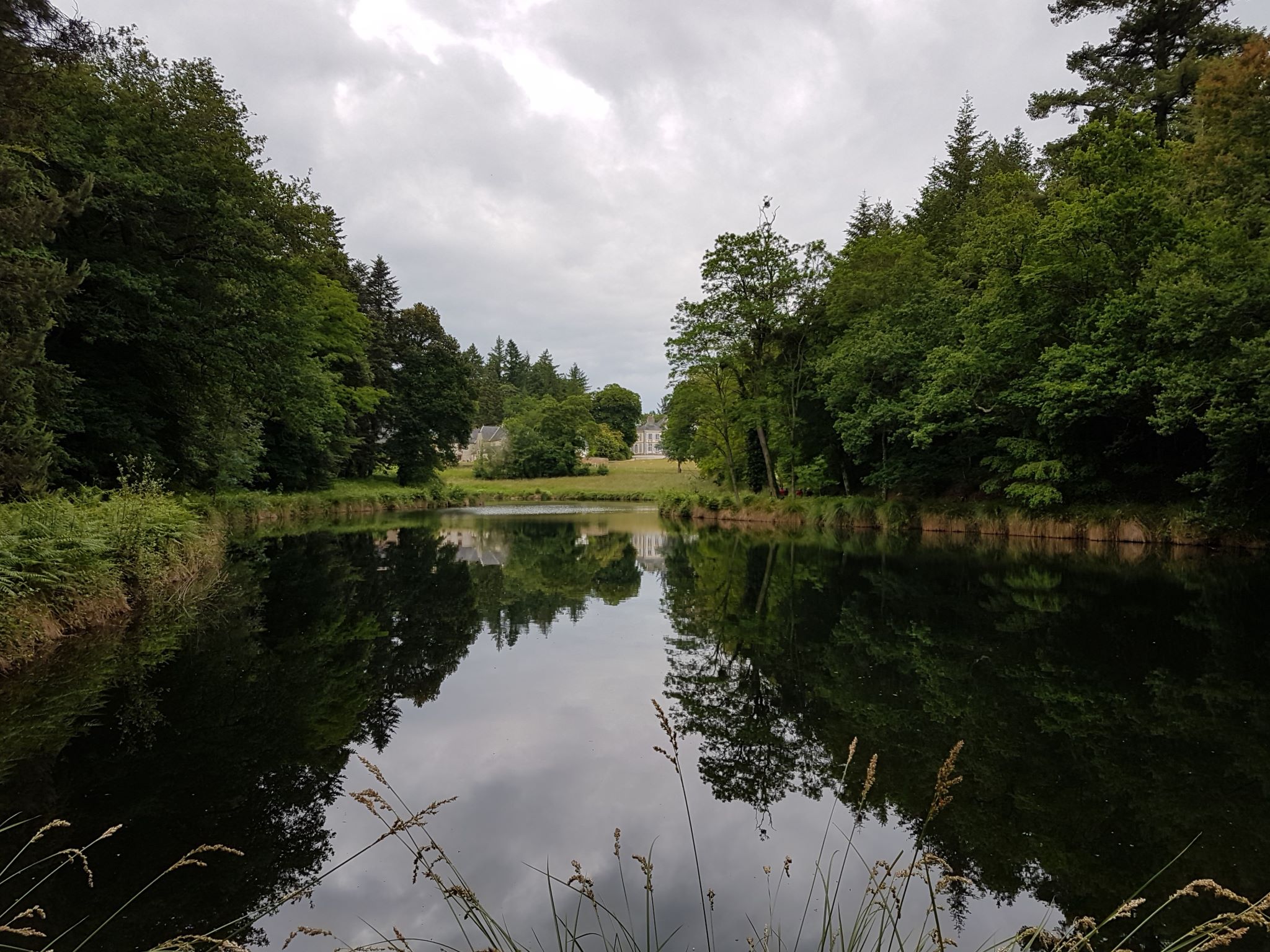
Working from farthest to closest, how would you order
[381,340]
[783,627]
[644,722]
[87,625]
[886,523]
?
[381,340]
[886,523]
[783,627]
[87,625]
[644,722]

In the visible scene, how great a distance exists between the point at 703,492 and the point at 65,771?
98.7 ft

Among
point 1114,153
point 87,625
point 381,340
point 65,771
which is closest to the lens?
point 65,771

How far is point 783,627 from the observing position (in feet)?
30.7

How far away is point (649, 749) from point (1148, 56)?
3183 centimetres

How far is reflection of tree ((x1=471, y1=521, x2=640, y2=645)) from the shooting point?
10.7 m

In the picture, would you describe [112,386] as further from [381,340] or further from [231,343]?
[381,340]

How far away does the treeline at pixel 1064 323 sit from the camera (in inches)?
631

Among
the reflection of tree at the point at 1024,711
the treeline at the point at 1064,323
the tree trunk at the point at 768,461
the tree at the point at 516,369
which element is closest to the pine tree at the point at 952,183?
the treeline at the point at 1064,323

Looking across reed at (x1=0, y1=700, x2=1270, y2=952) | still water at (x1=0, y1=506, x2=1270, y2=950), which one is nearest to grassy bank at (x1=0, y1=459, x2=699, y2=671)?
still water at (x1=0, y1=506, x2=1270, y2=950)

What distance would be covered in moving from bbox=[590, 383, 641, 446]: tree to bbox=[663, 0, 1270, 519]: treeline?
65.4 meters

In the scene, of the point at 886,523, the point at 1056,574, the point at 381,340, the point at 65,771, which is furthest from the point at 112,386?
the point at 381,340

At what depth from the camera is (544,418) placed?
222 feet

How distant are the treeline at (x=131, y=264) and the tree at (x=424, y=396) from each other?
2144 centimetres

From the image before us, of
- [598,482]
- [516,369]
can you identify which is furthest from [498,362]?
[598,482]
